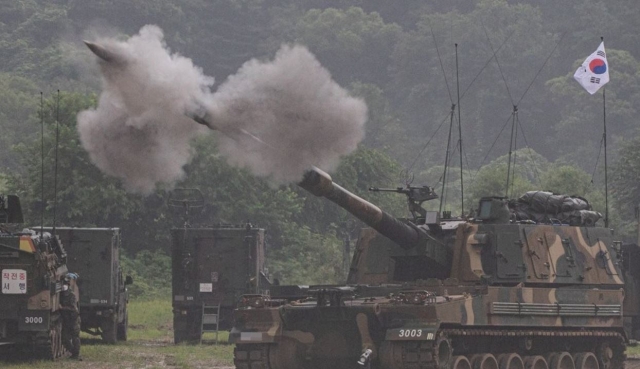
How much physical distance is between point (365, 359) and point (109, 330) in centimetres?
1278

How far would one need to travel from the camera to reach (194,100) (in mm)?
22281

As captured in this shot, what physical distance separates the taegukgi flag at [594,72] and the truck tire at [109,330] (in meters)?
13.1

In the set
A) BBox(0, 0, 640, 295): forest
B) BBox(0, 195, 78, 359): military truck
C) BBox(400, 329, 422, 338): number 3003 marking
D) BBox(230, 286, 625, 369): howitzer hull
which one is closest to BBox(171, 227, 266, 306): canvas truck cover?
BBox(0, 195, 78, 359): military truck

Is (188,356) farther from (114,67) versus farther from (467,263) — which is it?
(114,67)

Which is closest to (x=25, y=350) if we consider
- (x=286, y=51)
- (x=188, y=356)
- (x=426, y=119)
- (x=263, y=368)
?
(x=188, y=356)

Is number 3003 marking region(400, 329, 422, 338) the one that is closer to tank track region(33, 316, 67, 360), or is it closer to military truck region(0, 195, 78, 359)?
military truck region(0, 195, 78, 359)

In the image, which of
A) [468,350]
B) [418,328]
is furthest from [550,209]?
[418,328]

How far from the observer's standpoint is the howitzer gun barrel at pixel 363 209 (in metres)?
22.4

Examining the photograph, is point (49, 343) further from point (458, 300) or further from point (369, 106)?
point (369, 106)

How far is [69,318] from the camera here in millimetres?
28828

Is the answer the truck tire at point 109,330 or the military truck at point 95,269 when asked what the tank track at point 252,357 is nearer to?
the military truck at point 95,269

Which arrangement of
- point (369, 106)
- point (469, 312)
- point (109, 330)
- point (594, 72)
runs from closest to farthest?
point (469, 312), point (109, 330), point (594, 72), point (369, 106)

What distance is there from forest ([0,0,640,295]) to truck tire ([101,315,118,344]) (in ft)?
40.7

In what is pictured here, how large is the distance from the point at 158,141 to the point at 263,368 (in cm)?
369
